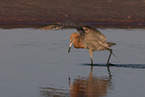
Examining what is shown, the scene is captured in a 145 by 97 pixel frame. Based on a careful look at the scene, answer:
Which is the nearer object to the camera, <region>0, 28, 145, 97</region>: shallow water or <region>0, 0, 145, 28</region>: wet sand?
<region>0, 28, 145, 97</region>: shallow water

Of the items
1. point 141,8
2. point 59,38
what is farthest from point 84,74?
point 141,8

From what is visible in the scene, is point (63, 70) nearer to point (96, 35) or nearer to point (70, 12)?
point (96, 35)

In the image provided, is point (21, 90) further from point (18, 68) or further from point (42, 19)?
point (42, 19)

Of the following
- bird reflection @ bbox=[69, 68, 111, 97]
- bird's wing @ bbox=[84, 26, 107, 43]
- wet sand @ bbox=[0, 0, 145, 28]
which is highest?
bird's wing @ bbox=[84, 26, 107, 43]

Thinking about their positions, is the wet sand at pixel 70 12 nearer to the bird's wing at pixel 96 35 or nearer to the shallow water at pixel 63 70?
the shallow water at pixel 63 70

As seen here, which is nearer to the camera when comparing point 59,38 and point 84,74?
point 84,74

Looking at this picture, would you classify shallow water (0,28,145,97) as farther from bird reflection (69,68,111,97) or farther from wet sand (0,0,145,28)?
wet sand (0,0,145,28)

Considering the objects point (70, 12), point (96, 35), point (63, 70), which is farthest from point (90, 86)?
point (70, 12)

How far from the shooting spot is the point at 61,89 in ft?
29.9

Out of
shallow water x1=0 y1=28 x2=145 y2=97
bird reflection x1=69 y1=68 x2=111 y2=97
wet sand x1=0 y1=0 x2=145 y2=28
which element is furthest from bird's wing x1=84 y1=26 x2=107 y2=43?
wet sand x1=0 y1=0 x2=145 y2=28

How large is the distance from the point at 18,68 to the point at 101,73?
7.08ft

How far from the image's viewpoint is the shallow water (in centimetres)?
891

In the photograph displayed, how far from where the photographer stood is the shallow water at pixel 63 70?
8.91m

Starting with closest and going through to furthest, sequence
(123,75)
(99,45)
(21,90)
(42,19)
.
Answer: (21,90) → (123,75) → (99,45) → (42,19)
